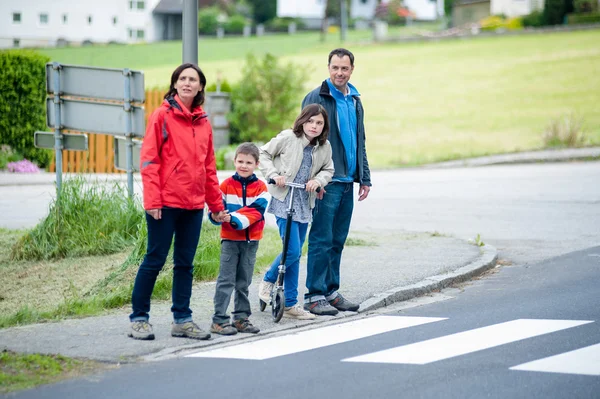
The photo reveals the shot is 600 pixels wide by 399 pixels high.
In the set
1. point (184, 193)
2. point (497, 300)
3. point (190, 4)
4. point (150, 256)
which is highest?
point (190, 4)

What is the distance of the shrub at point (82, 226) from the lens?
11102mm

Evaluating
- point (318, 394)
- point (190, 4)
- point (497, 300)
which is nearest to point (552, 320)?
point (497, 300)

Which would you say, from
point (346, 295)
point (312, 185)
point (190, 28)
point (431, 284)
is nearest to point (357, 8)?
point (190, 28)

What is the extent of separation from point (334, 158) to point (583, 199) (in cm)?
1003

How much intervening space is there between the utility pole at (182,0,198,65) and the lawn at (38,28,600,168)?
15104mm

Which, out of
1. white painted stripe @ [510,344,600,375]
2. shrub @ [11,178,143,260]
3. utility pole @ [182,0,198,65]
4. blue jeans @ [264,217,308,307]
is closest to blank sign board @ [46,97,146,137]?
shrub @ [11,178,143,260]

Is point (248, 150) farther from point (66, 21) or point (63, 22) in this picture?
point (66, 21)

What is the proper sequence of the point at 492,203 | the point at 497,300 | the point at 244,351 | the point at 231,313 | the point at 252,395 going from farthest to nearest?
the point at 492,203
the point at 497,300
the point at 231,313
the point at 244,351
the point at 252,395

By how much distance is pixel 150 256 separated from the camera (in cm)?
710

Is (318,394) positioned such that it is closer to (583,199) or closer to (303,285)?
(303,285)

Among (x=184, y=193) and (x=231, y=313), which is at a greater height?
(x=184, y=193)

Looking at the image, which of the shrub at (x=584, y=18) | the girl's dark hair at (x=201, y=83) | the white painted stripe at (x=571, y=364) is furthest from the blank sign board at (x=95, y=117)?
the shrub at (x=584, y=18)

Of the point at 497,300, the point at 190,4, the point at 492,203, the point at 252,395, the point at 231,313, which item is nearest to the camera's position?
the point at 252,395

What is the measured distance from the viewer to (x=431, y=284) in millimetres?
9414
